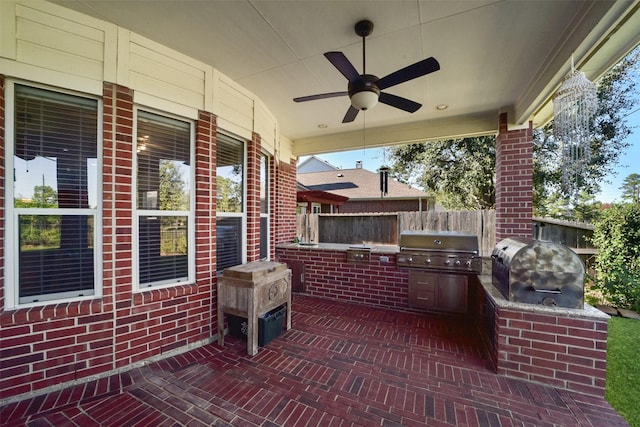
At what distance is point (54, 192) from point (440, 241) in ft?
14.3

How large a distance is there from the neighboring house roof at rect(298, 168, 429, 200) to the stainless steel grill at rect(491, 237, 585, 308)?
10.1m

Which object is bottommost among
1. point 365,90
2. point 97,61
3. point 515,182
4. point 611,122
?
point 515,182

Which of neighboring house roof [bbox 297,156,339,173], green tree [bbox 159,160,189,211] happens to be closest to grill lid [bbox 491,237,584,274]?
green tree [bbox 159,160,189,211]

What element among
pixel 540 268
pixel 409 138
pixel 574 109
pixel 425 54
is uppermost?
pixel 425 54

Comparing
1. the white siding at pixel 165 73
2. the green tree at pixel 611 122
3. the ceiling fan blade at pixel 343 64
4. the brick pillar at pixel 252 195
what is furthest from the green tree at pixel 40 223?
the green tree at pixel 611 122

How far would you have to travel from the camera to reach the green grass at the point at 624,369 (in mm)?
1953

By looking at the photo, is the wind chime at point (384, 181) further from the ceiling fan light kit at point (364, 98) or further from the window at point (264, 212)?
the ceiling fan light kit at point (364, 98)

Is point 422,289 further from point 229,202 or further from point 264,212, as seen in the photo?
point 229,202

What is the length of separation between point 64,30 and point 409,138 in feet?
14.7

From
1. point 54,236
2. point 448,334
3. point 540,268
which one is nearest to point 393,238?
point 448,334

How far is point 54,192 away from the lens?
81.9 inches

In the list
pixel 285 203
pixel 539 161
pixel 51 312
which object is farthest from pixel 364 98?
pixel 539 161

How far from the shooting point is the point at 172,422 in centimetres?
172

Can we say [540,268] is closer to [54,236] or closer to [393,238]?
[393,238]
